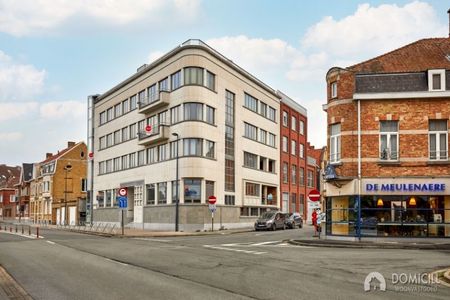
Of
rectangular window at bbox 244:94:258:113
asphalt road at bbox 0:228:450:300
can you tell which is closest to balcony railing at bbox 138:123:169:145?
rectangular window at bbox 244:94:258:113

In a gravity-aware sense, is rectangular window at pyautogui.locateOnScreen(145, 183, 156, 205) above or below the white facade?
below

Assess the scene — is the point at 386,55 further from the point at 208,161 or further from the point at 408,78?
the point at 208,161

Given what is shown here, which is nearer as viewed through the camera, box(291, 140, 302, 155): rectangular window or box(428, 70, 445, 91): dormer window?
box(428, 70, 445, 91): dormer window

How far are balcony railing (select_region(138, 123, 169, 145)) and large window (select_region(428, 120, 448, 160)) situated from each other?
24546 mm

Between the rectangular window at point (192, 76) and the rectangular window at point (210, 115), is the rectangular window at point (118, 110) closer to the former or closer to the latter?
the rectangular window at point (210, 115)

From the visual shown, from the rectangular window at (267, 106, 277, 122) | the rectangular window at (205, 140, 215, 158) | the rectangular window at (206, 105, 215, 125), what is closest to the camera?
the rectangular window at (205, 140, 215, 158)

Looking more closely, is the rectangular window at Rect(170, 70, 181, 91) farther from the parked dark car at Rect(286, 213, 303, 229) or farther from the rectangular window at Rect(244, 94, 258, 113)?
the parked dark car at Rect(286, 213, 303, 229)

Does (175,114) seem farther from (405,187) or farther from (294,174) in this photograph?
(294,174)

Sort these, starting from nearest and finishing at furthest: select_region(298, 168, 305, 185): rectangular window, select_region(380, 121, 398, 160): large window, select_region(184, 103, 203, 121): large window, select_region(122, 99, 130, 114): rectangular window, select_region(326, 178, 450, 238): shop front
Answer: select_region(326, 178, 450, 238): shop front < select_region(380, 121, 398, 160): large window < select_region(184, 103, 203, 121): large window < select_region(122, 99, 130, 114): rectangular window < select_region(298, 168, 305, 185): rectangular window

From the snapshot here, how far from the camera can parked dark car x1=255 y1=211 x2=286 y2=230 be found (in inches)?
1648

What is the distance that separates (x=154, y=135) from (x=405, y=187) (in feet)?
84.6

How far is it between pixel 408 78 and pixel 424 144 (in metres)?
3.55

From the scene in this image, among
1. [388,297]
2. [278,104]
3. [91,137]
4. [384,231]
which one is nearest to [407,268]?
[388,297]

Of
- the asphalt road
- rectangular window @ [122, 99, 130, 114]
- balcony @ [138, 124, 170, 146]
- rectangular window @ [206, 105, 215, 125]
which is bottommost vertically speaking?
the asphalt road
